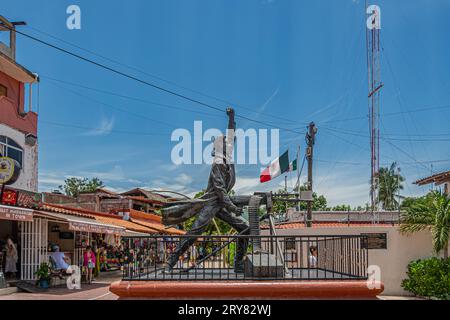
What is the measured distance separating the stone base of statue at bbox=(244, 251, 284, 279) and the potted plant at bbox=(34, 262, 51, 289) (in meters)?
11.4

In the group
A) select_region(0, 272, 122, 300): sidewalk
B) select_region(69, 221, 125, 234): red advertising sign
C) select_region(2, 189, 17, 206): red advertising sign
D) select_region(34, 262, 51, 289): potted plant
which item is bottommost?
select_region(0, 272, 122, 300): sidewalk

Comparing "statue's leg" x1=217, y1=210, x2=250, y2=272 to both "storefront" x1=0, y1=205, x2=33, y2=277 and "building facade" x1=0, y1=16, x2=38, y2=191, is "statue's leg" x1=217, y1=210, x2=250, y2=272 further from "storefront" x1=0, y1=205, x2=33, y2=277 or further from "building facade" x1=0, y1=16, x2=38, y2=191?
"building facade" x1=0, y1=16, x2=38, y2=191

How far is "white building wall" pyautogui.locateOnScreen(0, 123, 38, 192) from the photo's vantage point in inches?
872

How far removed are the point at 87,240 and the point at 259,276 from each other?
1680 cm

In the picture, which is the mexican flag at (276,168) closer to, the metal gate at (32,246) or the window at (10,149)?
the metal gate at (32,246)

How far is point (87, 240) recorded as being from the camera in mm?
23391

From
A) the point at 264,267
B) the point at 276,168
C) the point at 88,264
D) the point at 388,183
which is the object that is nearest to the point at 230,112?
the point at 264,267

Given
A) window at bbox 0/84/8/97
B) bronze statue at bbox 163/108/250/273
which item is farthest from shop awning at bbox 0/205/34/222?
bronze statue at bbox 163/108/250/273

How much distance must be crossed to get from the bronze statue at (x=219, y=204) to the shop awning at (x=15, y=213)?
7.82 m

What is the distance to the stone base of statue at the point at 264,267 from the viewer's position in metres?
7.98

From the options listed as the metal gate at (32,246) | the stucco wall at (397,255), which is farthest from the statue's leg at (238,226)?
the metal gate at (32,246)

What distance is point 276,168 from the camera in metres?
18.3
